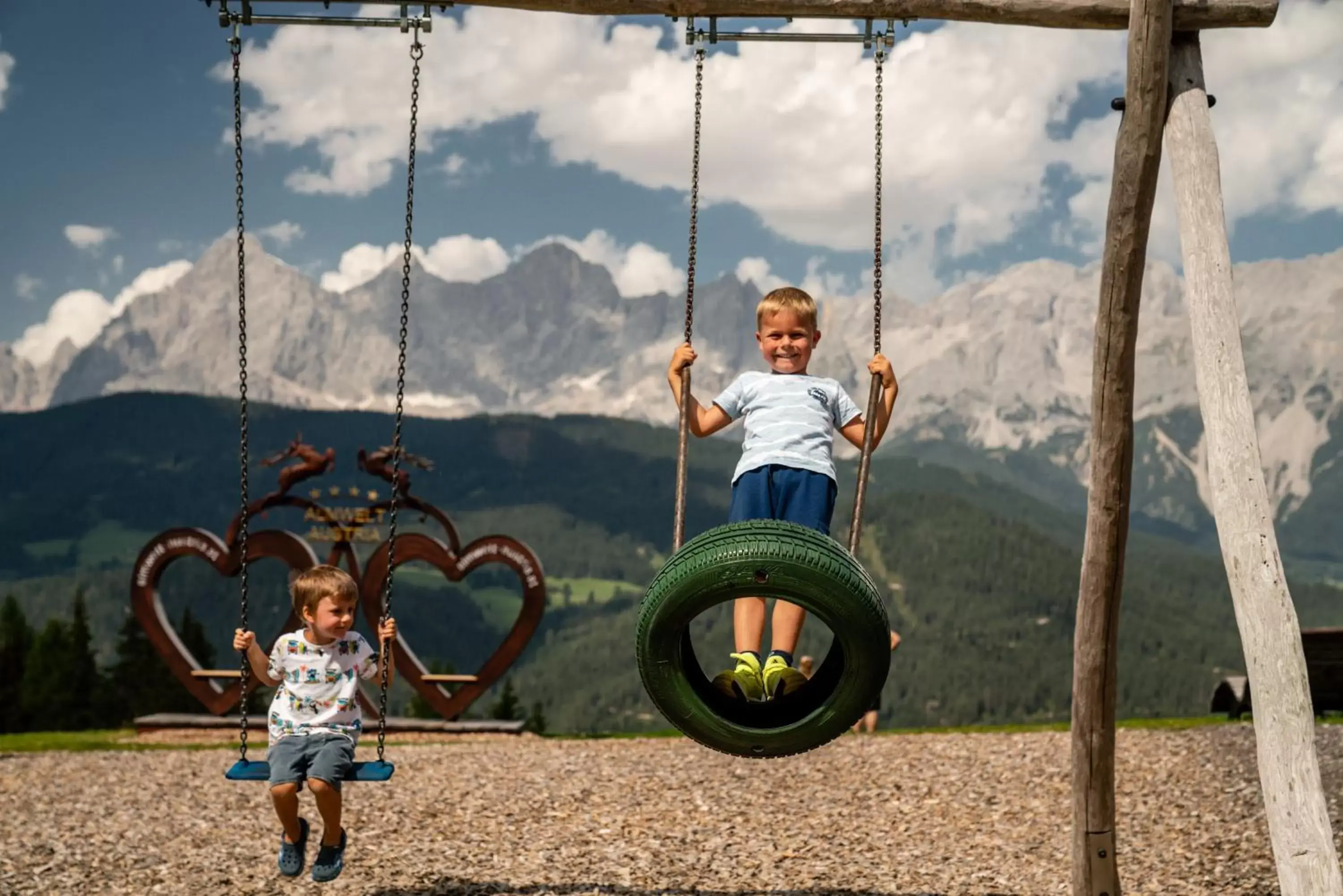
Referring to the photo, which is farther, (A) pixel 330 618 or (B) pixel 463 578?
(B) pixel 463 578

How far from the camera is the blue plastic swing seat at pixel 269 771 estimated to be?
6469 millimetres

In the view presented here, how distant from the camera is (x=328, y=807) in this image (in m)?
6.66

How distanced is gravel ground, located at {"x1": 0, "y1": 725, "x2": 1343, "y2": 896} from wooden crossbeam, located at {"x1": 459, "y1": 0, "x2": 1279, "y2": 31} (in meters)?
5.98

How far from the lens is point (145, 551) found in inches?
810

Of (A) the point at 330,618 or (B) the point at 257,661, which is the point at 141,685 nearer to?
(B) the point at 257,661

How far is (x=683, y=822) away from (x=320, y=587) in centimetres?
553

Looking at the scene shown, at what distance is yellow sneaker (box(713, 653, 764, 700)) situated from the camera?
5871 mm

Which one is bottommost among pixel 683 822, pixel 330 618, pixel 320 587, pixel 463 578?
pixel 683 822

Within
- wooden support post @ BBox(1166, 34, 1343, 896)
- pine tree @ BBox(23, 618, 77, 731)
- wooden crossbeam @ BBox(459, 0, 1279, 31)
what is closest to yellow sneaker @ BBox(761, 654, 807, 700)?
wooden support post @ BBox(1166, 34, 1343, 896)

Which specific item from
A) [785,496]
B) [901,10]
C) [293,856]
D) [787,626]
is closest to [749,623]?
[787,626]

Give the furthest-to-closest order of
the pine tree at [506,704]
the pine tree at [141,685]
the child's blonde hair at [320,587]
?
the pine tree at [141,685] → the pine tree at [506,704] → the child's blonde hair at [320,587]

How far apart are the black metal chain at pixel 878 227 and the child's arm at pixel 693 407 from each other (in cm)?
91

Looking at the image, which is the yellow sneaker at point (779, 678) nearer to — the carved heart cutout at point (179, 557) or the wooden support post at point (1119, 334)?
the wooden support post at point (1119, 334)

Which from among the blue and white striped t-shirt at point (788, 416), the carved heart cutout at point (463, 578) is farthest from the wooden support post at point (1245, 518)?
the carved heart cutout at point (463, 578)
